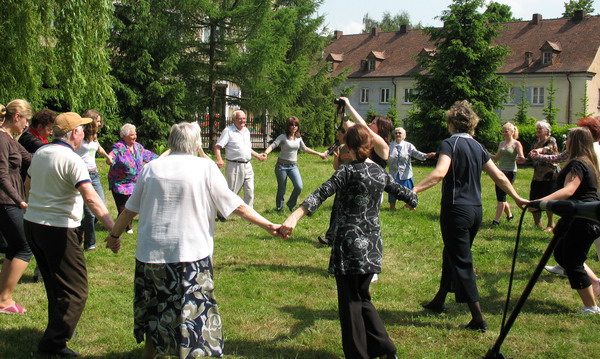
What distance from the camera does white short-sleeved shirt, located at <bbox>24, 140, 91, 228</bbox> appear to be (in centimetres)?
465

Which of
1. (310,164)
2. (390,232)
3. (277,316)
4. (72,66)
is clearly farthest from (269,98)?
(277,316)

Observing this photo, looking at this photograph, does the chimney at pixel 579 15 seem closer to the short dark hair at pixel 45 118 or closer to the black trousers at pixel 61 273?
the short dark hair at pixel 45 118

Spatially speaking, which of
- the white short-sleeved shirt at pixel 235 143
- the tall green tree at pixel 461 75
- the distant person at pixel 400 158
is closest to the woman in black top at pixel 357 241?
the white short-sleeved shirt at pixel 235 143

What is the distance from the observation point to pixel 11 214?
586 cm

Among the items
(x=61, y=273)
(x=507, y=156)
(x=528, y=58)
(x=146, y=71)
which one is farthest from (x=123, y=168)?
(x=528, y=58)

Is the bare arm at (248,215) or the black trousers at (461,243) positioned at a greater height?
the bare arm at (248,215)

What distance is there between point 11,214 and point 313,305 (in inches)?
126

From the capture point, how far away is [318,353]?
5074 mm

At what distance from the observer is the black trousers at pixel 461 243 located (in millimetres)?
5492

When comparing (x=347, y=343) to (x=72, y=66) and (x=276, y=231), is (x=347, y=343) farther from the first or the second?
(x=72, y=66)

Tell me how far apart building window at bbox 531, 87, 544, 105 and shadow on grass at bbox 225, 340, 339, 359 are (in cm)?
4442

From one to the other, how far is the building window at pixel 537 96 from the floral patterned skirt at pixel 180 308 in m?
45.4

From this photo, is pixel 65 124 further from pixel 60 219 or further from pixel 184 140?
pixel 184 140

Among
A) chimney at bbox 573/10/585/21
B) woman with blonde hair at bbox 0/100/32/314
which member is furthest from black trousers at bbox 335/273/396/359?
chimney at bbox 573/10/585/21
